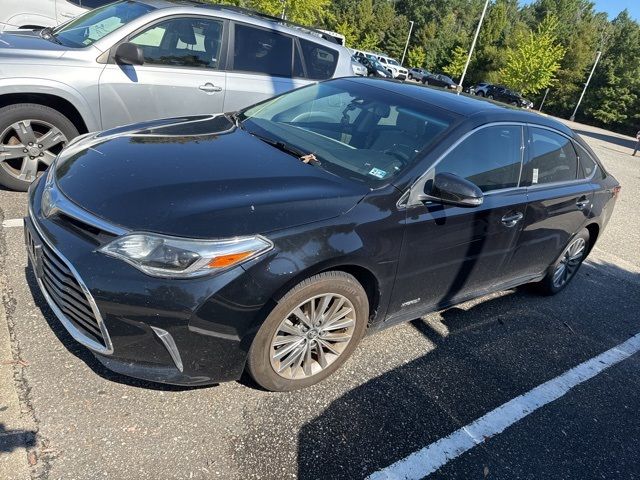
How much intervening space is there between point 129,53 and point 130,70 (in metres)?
0.19

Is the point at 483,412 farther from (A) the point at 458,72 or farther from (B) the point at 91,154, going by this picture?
(A) the point at 458,72

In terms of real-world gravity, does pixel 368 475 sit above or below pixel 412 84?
below

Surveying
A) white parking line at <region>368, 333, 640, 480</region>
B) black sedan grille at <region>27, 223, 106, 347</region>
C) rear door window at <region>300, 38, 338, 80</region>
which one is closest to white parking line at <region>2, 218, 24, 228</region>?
black sedan grille at <region>27, 223, 106, 347</region>

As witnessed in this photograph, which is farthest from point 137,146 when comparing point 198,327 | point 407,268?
point 407,268

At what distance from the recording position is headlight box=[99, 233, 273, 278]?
219 centimetres

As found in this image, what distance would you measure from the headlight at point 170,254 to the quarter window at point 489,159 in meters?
1.46

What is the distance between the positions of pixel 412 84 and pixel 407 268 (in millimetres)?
1747

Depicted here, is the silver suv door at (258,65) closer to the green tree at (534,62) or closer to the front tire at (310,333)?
the front tire at (310,333)

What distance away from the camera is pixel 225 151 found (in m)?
2.97

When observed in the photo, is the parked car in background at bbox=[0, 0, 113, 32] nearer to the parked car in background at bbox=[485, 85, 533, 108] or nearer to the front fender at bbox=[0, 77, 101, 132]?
the front fender at bbox=[0, 77, 101, 132]

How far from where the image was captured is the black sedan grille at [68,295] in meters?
2.27

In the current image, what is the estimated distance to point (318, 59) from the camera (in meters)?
6.02

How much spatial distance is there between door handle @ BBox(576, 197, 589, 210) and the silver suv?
11.0ft

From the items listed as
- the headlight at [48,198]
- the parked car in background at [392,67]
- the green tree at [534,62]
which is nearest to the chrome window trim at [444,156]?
the headlight at [48,198]
